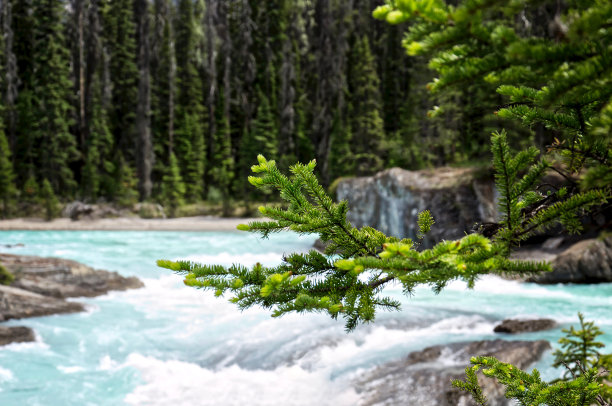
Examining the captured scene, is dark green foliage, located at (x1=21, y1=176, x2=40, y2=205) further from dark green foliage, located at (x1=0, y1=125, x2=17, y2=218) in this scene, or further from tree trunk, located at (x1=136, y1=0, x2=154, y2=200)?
tree trunk, located at (x1=136, y1=0, x2=154, y2=200)

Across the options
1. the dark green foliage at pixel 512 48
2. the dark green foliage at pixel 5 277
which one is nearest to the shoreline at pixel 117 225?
the dark green foliage at pixel 5 277

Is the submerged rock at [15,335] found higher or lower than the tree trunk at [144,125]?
lower

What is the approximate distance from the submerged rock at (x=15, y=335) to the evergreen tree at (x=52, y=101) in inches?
1043

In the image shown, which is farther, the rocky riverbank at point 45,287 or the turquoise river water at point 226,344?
the rocky riverbank at point 45,287

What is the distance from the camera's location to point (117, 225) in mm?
26516

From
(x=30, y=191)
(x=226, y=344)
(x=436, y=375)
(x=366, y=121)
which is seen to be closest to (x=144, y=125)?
(x=30, y=191)

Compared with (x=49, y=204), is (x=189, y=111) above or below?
above

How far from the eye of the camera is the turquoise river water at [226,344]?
7.31 meters

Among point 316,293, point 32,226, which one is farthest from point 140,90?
point 316,293

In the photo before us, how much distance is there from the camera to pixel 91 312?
10953 mm

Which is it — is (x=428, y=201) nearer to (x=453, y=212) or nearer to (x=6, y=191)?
(x=453, y=212)

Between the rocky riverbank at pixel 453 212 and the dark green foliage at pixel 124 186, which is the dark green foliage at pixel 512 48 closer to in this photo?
the rocky riverbank at pixel 453 212

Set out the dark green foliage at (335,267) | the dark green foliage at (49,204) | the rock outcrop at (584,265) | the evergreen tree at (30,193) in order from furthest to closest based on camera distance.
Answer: the evergreen tree at (30,193), the dark green foliage at (49,204), the rock outcrop at (584,265), the dark green foliage at (335,267)

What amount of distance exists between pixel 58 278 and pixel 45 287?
67 cm
